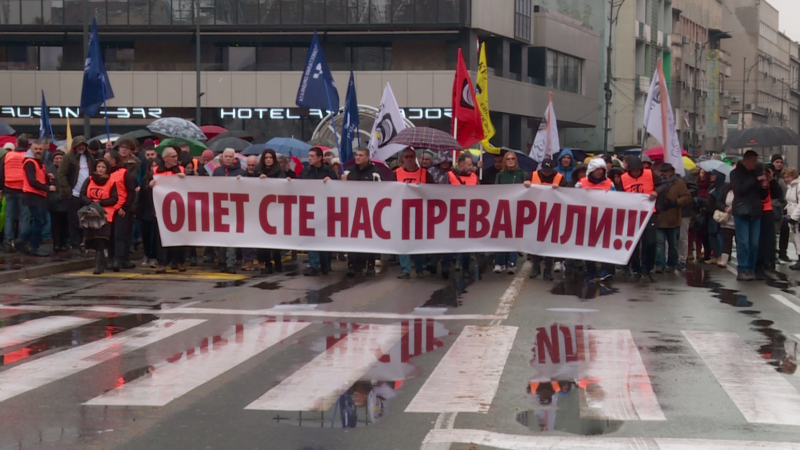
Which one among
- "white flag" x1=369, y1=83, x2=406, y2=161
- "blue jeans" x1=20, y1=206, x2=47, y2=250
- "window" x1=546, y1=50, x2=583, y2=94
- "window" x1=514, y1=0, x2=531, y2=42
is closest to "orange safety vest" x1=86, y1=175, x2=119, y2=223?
"blue jeans" x1=20, y1=206, x2=47, y2=250

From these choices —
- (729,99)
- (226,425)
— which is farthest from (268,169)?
(729,99)

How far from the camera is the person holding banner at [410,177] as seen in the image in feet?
51.7

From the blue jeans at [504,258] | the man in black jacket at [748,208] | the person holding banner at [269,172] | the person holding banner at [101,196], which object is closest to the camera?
the person holding banner at [101,196]

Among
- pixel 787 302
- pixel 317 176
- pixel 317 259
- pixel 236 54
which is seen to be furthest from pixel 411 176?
pixel 236 54

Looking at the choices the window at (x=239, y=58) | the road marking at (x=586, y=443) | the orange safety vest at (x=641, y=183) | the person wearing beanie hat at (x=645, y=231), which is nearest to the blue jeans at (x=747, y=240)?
the person wearing beanie hat at (x=645, y=231)

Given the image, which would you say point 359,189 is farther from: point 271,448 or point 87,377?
point 271,448

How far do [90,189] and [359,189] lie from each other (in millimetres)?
3783

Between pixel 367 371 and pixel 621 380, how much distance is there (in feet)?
6.19

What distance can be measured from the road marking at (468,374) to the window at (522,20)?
46932mm

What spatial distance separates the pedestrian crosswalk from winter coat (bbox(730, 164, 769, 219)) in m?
5.78

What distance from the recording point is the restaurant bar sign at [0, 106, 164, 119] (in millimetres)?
51969

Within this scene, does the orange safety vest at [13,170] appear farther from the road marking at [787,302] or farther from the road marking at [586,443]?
the road marking at [586,443]

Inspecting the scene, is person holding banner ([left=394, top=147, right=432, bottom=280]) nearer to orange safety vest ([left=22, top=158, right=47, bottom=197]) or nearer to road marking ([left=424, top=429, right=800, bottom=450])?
orange safety vest ([left=22, top=158, right=47, bottom=197])

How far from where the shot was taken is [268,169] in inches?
631
